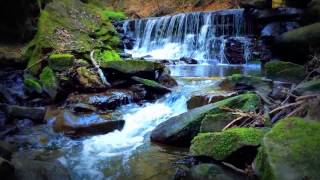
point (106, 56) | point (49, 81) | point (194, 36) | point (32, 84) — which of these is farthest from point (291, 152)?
point (194, 36)

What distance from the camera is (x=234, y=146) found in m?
4.51

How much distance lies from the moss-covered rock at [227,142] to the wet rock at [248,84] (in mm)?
2669

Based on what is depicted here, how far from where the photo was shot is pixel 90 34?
1367 centimetres

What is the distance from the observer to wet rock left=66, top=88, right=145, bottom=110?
8.73 metres

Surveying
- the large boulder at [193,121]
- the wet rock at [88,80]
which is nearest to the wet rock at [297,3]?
the wet rock at [88,80]

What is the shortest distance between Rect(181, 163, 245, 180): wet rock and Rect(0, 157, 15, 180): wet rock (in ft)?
6.46

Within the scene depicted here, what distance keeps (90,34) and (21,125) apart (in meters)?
6.41

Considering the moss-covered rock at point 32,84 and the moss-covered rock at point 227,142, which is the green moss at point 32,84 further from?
the moss-covered rock at point 227,142

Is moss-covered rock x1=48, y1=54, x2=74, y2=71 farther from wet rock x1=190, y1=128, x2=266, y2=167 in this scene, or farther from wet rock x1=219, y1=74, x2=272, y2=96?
wet rock x1=190, y1=128, x2=266, y2=167

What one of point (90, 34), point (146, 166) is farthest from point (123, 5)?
point (146, 166)

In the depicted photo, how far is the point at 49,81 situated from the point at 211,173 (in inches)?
252

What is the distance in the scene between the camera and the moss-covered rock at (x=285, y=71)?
28.3 ft

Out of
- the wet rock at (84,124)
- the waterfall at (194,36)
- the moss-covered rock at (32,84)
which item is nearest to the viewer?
the wet rock at (84,124)

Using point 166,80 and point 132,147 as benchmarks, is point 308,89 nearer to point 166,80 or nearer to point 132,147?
point 132,147
